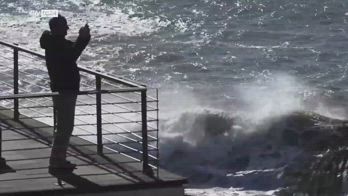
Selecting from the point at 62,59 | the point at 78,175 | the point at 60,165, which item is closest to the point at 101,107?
the point at 60,165

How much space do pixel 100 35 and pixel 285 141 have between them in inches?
446

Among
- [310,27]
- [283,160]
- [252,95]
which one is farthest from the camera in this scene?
[310,27]

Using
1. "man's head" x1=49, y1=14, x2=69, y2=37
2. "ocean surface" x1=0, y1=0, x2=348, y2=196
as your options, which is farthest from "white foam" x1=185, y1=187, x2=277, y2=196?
"man's head" x1=49, y1=14, x2=69, y2=37

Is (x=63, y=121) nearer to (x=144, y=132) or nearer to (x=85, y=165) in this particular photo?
(x=85, y=165)

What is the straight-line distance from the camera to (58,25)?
11.2 metres

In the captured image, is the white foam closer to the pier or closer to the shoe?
the pier

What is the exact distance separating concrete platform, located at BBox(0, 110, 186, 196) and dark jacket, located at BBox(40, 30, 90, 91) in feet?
2.79

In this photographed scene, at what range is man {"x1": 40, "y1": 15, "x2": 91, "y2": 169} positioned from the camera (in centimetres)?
1124

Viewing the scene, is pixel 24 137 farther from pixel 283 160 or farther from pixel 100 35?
pixel 100 35

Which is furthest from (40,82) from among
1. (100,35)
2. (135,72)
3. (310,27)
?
(310,27)

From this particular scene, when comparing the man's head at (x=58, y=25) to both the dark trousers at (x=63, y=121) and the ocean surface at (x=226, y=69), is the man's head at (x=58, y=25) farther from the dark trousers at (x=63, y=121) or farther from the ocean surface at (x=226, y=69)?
the ocean surface at (x=226, y=69)

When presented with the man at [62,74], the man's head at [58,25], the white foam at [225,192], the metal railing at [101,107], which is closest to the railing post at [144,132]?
the metal railing at [101,107]

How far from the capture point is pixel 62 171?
455 inches

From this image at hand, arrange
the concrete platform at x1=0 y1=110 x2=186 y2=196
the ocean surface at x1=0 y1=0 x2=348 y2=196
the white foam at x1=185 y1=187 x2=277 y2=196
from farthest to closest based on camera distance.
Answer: the ocean surface at x1=0 y1=0 x2=348 y2=196, the white foam at x1=185 y1=187 x2=277 y2=196, the concrete platform at x1=0 y1=110 x2=186 y2=196
